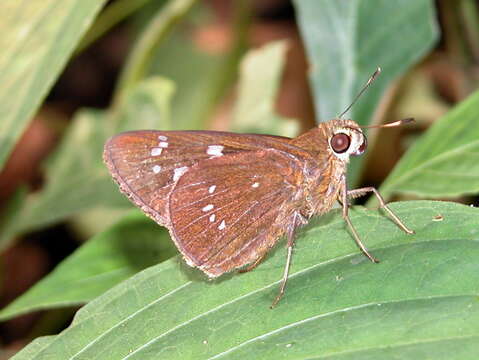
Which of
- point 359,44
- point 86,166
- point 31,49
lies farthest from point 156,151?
point 86,166

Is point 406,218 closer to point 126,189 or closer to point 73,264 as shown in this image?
point 126,189

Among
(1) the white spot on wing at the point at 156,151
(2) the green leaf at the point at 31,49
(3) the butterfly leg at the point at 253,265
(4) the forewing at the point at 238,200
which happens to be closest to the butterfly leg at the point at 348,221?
(4) the forewing at the point at 238,200

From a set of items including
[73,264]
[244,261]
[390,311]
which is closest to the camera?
[390,311]

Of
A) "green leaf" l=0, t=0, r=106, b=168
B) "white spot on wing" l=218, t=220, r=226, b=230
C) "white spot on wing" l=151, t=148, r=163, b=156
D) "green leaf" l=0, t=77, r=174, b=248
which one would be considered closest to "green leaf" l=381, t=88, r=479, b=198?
"white spot on wing" l=218, t=220, r=226, b=230

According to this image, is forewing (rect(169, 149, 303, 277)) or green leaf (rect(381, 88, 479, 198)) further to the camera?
green leaf (rect(381, 88, 479, 198))

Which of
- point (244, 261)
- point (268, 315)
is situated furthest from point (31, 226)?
point (268, 315)

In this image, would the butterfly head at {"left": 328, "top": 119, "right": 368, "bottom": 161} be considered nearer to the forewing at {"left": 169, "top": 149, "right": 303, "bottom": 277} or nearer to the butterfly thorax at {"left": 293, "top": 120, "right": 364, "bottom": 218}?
the butterfly thorax at {"left": 293, "top": 120, "right": 364, "bottom": 218}
